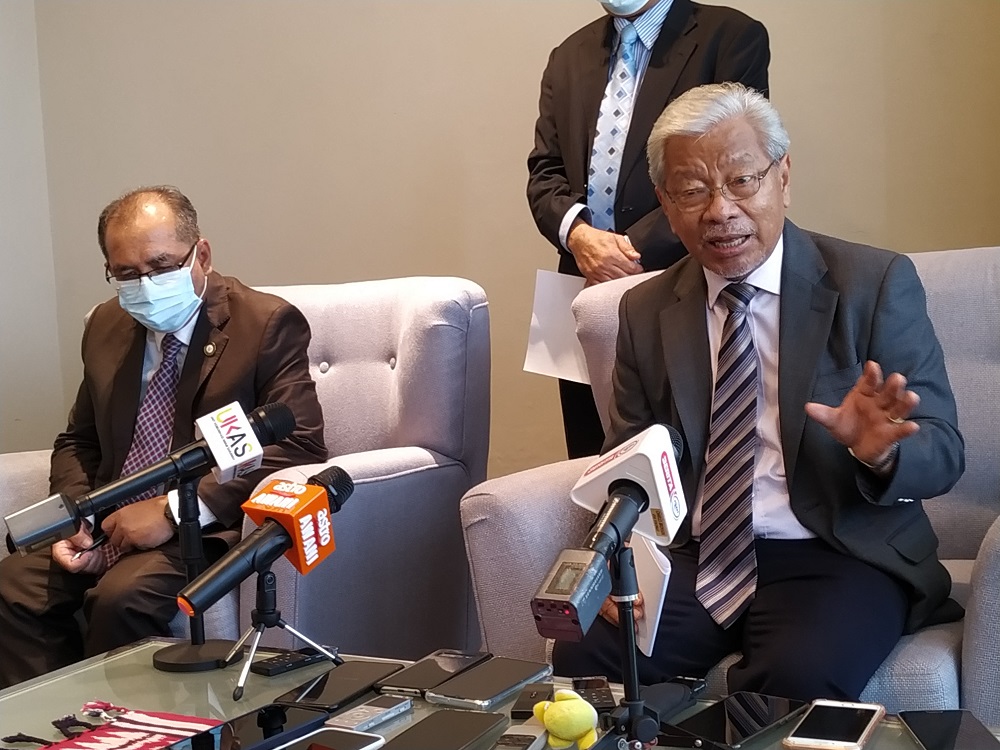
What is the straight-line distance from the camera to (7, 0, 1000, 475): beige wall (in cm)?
288

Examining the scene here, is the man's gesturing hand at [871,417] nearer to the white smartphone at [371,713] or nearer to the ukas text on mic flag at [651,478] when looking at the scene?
the ukas text on mic flag at [651,478]

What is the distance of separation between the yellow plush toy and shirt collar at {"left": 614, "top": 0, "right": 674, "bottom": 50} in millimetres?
1729

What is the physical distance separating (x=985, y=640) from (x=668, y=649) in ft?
1.52

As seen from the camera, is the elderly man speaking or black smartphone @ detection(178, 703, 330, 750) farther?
the elderly man speaking

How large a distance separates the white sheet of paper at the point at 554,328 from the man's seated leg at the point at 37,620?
1.10 m

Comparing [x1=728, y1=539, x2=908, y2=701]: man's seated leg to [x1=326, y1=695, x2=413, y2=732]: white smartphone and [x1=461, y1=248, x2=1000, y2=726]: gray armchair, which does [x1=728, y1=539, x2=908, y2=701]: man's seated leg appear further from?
[x1=326, y1=695, x2=413, y2=732]: white smartphone

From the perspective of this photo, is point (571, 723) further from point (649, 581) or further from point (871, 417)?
point (871, 417)

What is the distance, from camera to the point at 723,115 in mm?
1861

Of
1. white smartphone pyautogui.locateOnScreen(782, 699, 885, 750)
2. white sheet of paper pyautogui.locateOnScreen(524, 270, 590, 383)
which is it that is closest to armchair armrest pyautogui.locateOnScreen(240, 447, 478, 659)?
white sheet of paper pyautogui.locateOnScreen(524, 270, 590, 383)

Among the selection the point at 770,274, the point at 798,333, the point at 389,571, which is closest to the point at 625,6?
the point at 770,274

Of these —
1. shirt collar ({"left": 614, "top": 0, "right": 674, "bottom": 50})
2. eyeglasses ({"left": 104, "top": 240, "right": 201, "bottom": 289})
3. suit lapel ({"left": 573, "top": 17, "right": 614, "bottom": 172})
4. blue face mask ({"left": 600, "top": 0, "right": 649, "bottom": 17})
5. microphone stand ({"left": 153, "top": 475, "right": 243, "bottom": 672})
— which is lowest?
microphone stand ({"left": 153, "top": 475, "right": 243, "bottom": 672})

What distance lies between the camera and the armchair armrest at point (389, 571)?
217cm

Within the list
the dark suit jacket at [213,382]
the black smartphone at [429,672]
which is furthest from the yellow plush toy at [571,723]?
the dark suit jacket at [213,382]

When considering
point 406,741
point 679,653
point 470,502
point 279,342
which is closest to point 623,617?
point 406,741
